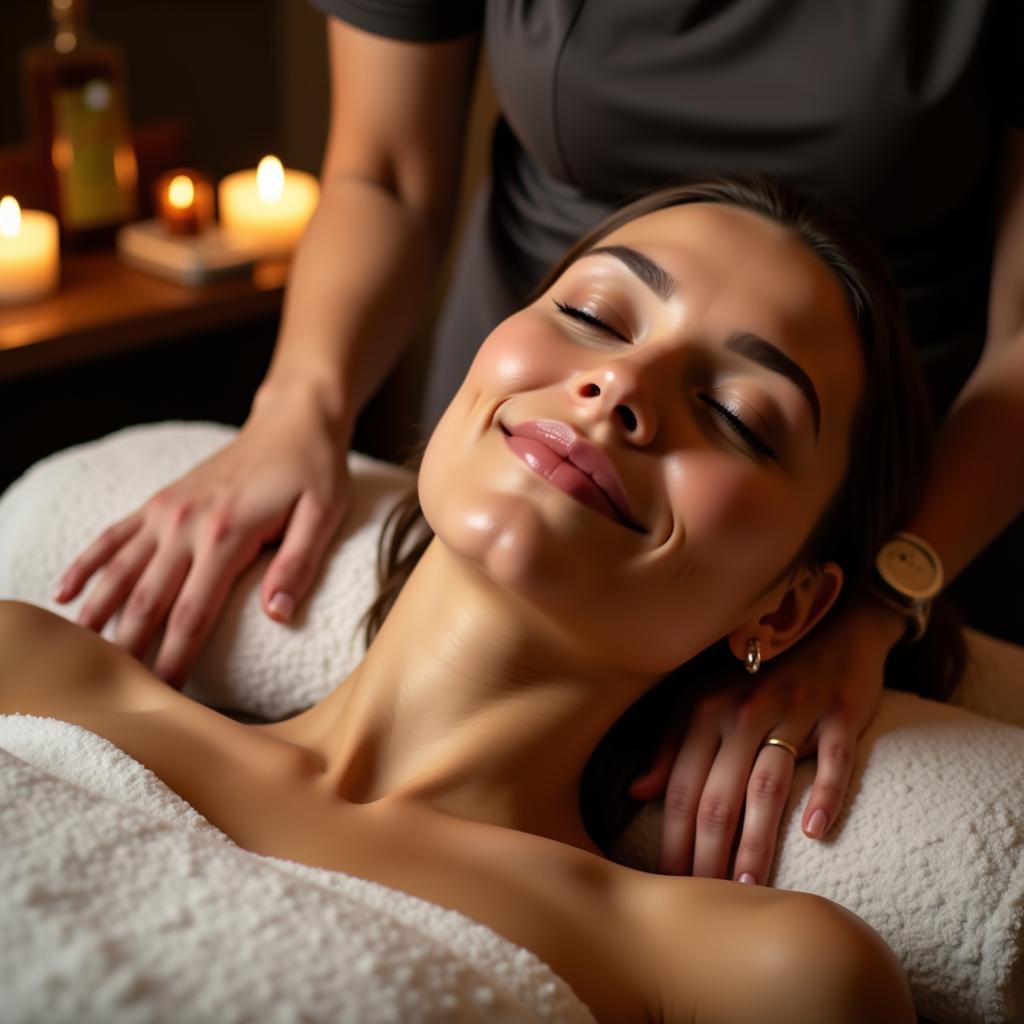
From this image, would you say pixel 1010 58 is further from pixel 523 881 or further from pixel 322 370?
pixel 523 881

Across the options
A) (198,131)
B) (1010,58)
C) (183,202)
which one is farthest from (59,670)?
(198,131)

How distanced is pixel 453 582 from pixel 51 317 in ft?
4.08

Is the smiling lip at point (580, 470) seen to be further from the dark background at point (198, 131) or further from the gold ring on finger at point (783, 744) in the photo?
the dark background at point (198, 131)

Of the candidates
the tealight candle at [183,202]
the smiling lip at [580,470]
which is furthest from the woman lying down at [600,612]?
the tealight candle at [183,202]

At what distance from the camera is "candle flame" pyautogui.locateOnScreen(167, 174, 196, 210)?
2.28m

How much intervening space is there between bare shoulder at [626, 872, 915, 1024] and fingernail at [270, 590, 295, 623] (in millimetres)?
447

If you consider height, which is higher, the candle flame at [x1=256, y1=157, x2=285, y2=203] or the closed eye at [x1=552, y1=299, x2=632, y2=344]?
the closed eye at [x1=552, y1=299, x2=632, y2=344]

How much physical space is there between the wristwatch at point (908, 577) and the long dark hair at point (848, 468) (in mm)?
14

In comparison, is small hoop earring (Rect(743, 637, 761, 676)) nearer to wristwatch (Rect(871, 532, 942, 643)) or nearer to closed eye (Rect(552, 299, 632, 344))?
wristwatch (Rect(871, 532, 942, 643))

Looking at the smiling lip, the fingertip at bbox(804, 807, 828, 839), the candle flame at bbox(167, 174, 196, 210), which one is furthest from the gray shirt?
the candle flame at bbox(167, 174, 196, 210)

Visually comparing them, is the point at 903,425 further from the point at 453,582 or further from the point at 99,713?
the point at 99,713

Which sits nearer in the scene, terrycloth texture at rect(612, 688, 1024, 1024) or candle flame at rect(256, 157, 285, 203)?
terrycloth texture at rect(612, 688, 1024, 1024)

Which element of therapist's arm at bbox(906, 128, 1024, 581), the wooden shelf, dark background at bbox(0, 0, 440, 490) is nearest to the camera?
therapist's arm at bbox(906, 128, 1024, 581)

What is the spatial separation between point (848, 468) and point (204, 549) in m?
0.59
